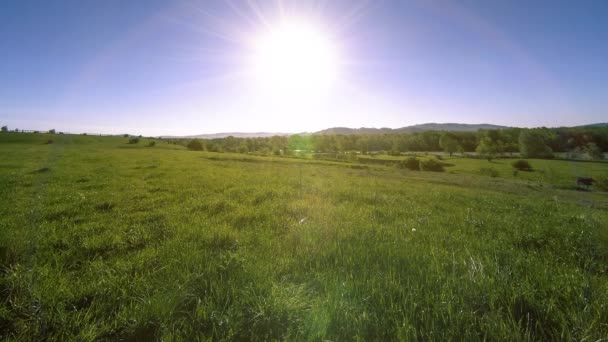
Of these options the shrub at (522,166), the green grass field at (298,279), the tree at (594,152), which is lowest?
the shrub at (522,166)

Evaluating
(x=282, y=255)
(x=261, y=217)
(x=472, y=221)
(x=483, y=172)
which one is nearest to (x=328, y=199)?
(x=261, y=217)

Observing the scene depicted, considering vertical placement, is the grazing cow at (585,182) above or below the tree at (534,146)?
below

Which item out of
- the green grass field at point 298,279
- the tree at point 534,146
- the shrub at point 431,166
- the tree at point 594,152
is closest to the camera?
the green grass field at point 298,279

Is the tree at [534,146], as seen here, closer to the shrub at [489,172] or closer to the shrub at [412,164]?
the shrub at [489,172]

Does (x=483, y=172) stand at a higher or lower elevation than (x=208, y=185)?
lower

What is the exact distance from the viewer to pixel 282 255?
14.0 ft

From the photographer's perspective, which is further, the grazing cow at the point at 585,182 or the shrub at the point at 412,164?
the shrub at the point at 412,164

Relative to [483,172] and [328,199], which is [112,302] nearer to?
[328,199]

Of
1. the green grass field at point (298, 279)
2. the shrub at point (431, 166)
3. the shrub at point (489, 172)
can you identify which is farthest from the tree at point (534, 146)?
the green grass field at point (298, 279)

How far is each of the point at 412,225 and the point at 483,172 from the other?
101 metres

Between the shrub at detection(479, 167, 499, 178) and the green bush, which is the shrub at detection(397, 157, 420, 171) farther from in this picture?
the green bush

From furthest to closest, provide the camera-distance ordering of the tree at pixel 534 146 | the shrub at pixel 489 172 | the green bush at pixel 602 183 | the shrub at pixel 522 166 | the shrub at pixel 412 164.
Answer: the tree at pixel 534 146, the shrub at pixel 412 164, the shrub at pixel 522 166, the shrub at pixel 489 172, the green bush at pixel 602 183

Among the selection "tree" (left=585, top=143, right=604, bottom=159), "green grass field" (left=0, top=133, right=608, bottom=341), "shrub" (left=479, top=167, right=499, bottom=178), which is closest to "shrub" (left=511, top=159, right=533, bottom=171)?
"shrub" (left=479, top=167, right=499, bottom=178)

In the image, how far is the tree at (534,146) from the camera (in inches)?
5290
